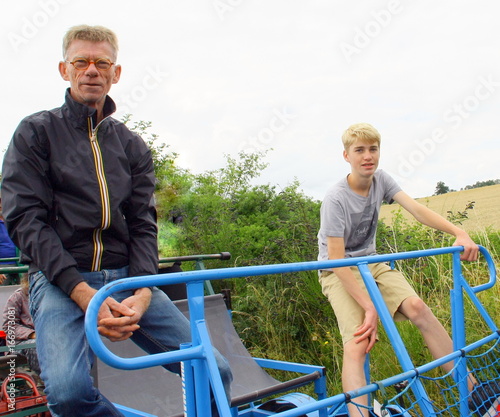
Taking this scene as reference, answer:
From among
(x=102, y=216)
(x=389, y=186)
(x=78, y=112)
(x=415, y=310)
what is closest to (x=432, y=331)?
(x=415, y=310)

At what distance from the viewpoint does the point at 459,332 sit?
3072 millimetres

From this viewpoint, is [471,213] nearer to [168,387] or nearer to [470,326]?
[470,326]

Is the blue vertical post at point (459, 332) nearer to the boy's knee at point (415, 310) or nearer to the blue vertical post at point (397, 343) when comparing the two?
the boy's knee at point (415, 310)

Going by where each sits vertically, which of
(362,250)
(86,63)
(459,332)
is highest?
(86,63)

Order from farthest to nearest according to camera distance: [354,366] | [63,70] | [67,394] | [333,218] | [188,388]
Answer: [333,218]
[354,366]
[63,70]
[67,394]
[188,388]

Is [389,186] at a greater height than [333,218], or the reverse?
[389,186]

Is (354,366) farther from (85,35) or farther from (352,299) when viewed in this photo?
(85,35)

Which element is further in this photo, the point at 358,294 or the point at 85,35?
the point at 358,294

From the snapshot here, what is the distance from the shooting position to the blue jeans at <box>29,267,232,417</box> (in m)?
2.08

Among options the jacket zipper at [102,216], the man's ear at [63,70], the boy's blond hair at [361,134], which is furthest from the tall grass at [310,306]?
the man's ear at [63,70]

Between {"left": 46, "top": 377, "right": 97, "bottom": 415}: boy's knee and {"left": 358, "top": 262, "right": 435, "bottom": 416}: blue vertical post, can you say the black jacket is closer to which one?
{"left": 46, "top": 377, "right": 97, "bottom": 415}: boy's knee

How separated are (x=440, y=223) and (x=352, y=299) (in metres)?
0.77

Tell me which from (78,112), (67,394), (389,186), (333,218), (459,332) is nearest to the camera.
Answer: (67,394)

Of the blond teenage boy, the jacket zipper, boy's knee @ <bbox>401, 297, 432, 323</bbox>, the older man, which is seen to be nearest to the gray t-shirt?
the blond teenage boy
